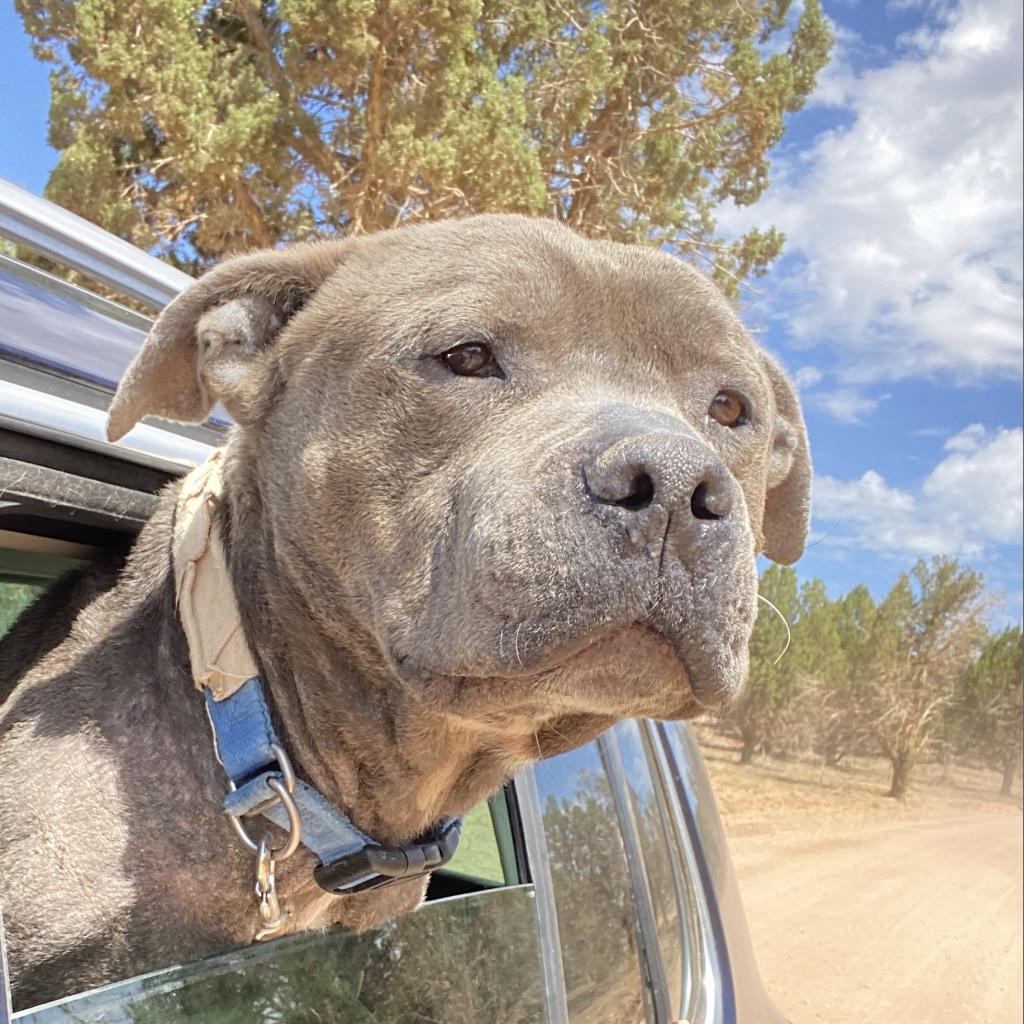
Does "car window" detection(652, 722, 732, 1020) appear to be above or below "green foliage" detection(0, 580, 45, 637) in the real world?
below

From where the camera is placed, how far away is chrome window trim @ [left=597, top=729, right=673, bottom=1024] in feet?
9.02

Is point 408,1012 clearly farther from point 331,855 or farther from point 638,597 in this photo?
point 638,597

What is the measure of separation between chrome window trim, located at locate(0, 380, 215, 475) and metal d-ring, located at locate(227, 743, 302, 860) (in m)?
0.66

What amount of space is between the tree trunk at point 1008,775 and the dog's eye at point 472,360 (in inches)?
1425

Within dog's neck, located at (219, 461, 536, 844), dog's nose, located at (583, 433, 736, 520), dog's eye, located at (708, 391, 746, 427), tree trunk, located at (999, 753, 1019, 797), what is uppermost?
dog's eye, located at (708, 391, 746, 427)

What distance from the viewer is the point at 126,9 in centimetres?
1092

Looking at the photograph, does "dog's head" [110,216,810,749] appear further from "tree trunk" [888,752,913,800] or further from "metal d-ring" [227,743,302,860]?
"tree trunk" [888,752,913,800]

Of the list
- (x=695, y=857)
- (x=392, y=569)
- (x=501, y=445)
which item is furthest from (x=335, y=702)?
(x=695, y=857)

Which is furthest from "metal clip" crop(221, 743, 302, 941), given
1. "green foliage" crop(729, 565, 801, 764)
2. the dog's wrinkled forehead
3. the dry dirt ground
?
"green foliage" crop(729, 565, 801, 764)

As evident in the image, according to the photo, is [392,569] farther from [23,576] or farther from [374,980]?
[23,576]

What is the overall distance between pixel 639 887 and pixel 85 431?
182 cm

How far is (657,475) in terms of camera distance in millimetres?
1818

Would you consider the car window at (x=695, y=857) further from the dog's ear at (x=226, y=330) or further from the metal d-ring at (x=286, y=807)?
the dog's ear at (x=226, y=330)

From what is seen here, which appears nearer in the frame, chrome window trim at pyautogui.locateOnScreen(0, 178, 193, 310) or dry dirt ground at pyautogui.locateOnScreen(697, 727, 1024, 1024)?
chrome window trim at pyautogui.locateOnScreen(0, 178, 193, 310)
